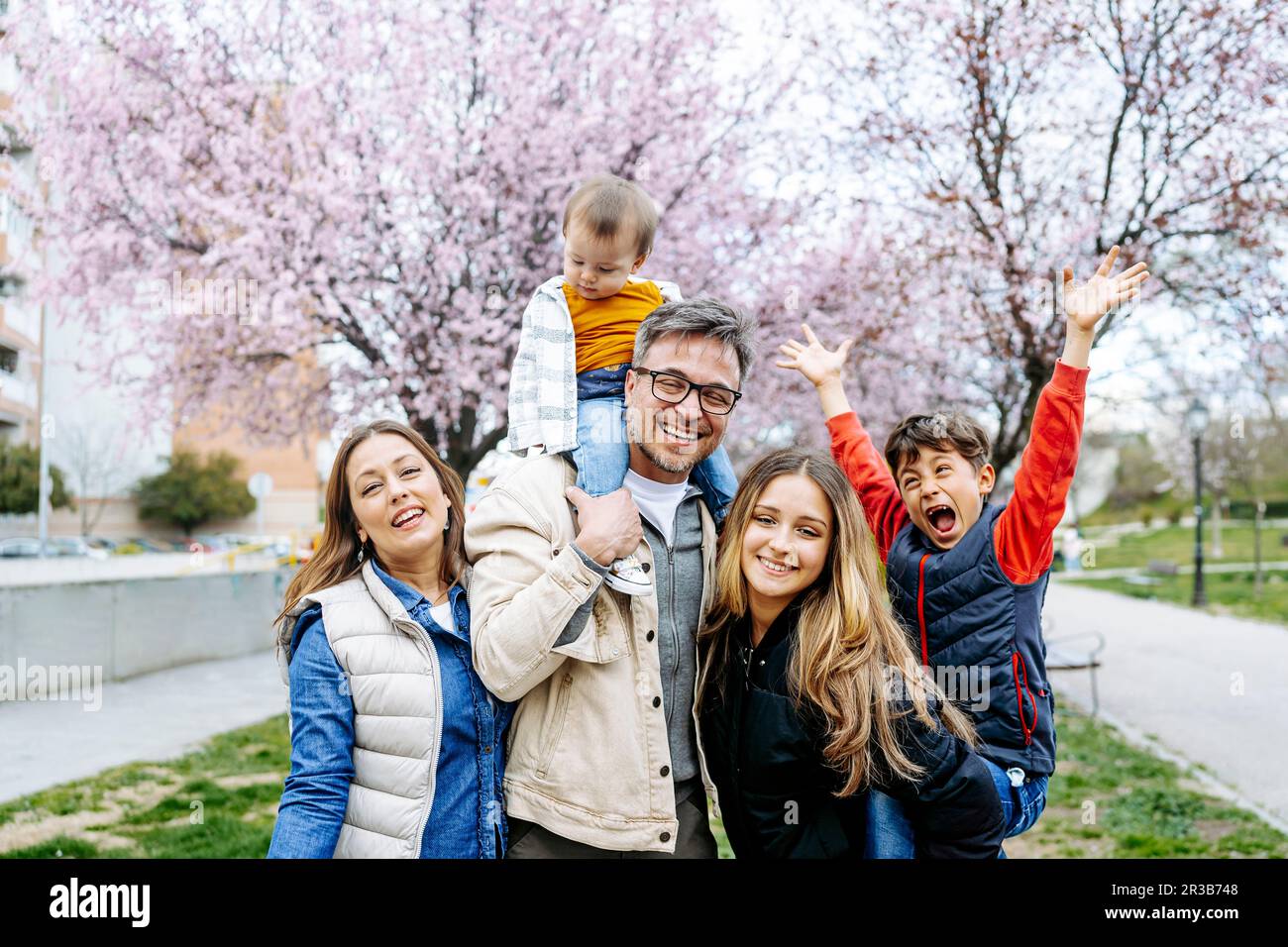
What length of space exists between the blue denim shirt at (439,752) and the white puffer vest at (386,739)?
0.03 meters

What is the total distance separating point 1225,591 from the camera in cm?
2123

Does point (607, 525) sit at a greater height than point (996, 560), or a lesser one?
greater

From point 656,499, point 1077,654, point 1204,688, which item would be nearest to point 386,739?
point 656,499

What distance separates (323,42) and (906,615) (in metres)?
6.99

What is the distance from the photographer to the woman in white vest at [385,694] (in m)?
2.17

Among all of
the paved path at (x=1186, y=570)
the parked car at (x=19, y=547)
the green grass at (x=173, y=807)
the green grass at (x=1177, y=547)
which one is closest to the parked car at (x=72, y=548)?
the parked car at (x=19, y=547)

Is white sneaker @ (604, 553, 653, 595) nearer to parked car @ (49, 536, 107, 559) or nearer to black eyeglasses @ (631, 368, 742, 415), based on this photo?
black eyeglasses @ (631, 368, 742, 415)

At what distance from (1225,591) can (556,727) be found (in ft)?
76.6

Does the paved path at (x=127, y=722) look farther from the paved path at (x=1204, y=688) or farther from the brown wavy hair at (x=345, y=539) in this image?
the paved path at (x=1204, y=688)

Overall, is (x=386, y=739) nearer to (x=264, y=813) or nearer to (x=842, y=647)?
(x=842, y=647)

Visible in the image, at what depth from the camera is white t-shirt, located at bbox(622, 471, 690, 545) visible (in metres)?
2.48

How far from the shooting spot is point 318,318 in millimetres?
7434

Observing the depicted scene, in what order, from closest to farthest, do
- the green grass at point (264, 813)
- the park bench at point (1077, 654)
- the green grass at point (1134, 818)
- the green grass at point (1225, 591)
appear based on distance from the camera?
the green grass at point (264, 813)
the green grass at point (1134, 818)
the park bench at point (1077, 654)
the green grass at point (1225, 591)

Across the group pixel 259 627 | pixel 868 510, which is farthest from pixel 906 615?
pixel 259 627
